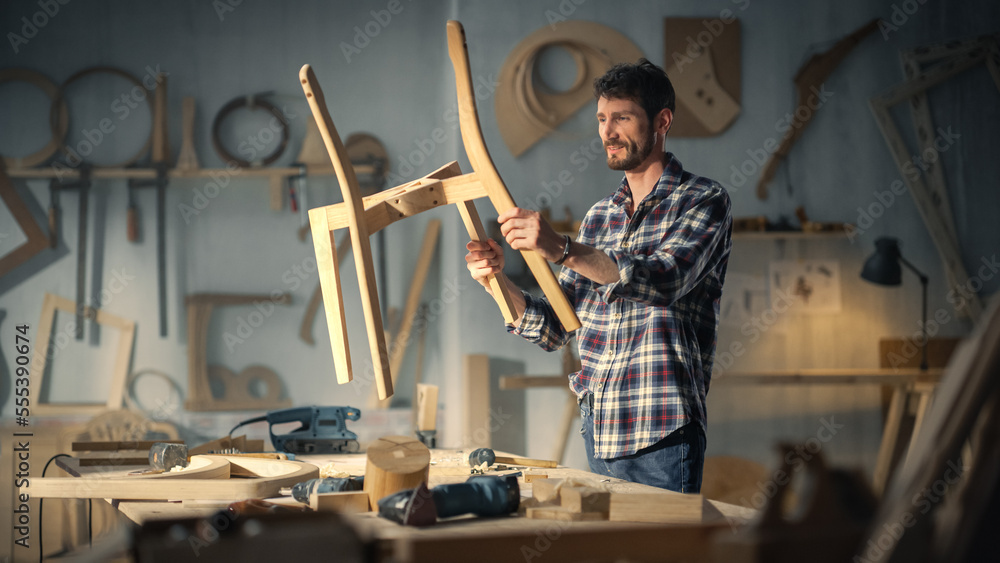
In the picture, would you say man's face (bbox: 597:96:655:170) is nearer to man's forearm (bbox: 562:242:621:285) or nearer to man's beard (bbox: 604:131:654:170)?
man's beard (bbox: 604:131:654:170)

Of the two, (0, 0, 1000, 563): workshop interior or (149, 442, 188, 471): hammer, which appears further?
(0, 0, 1000, 563): workshop interior

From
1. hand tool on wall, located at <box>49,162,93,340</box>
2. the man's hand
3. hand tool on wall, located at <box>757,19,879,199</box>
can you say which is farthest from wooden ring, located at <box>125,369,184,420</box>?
the man's hand

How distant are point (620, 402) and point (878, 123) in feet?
11.8

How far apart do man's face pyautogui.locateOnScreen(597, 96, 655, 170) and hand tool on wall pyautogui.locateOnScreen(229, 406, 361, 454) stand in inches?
49.0

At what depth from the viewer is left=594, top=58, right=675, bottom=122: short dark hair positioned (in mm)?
2145

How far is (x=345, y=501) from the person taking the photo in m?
1.43

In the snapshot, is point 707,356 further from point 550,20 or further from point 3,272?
point 3,272

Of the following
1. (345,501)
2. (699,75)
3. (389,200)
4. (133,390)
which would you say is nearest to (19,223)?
(133,390)

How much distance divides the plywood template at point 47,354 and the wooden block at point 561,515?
3914mm

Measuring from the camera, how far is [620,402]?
2031 millimetres

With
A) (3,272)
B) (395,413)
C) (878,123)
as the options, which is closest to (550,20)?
(878,123)

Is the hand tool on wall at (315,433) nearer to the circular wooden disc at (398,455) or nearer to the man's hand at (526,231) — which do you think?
the circular wooden disc at (398,455)

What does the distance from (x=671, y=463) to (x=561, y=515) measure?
0.73 meters

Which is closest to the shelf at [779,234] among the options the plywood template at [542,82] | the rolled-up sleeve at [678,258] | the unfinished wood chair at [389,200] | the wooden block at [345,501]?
the plywood template at [542,82]
